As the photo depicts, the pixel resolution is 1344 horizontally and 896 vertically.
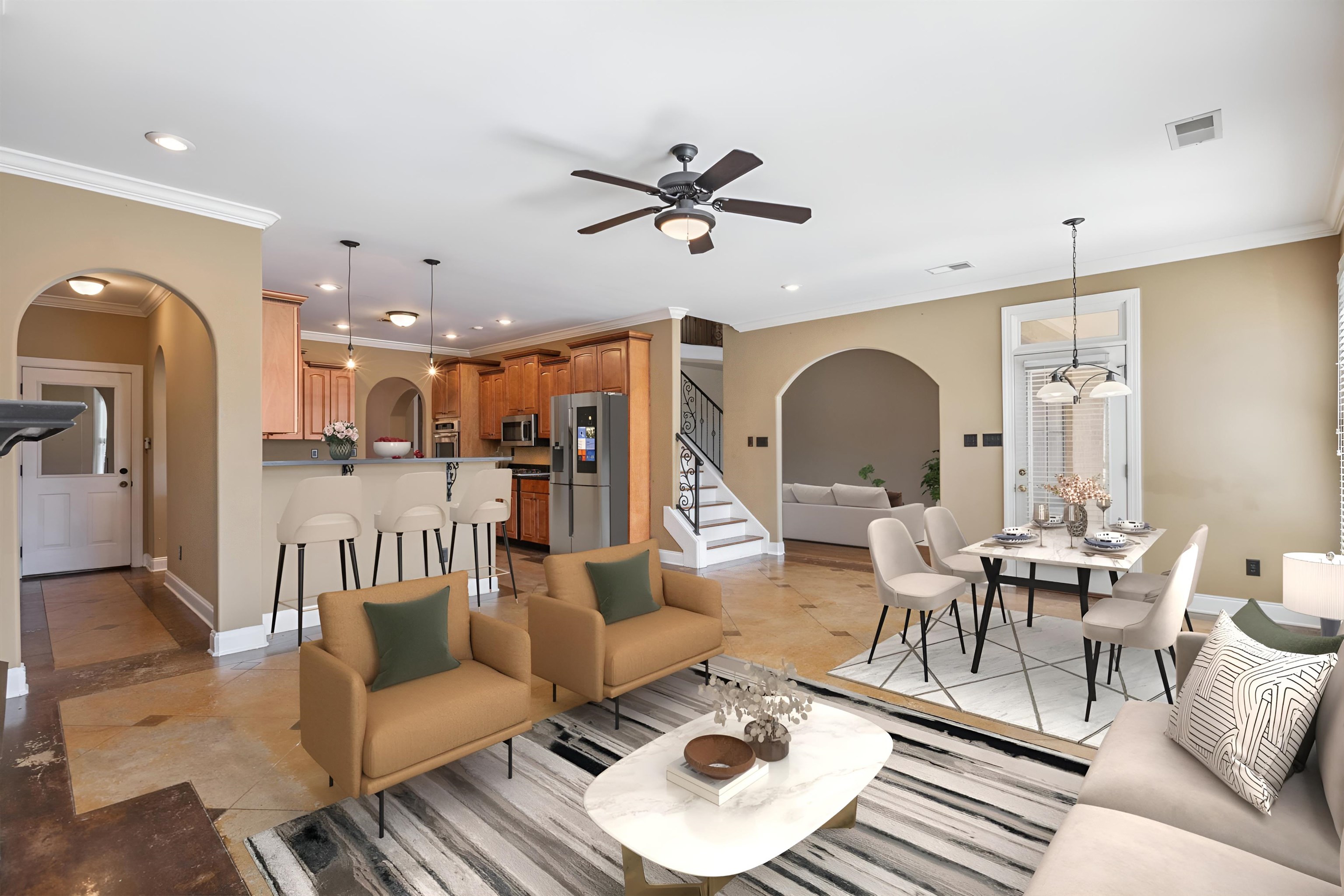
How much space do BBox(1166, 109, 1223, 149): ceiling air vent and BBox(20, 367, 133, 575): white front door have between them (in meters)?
8.63

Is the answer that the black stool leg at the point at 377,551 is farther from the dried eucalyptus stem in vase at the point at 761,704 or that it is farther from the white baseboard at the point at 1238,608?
the white baseboard at the point at 1238,608

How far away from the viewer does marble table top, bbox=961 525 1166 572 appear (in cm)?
340

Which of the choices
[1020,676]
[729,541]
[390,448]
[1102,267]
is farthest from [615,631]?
[1102,267]

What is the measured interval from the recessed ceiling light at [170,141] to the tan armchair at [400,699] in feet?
8.00

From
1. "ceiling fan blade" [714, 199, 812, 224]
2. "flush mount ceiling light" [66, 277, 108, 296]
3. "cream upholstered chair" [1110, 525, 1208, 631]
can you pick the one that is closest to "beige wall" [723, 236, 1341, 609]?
"cream upholstered chair" [1110, 525, 1208, 631]

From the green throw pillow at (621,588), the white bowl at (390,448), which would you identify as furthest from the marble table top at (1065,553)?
the white bowl at (390,448)

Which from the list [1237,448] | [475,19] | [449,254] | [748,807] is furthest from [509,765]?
[1237,448]

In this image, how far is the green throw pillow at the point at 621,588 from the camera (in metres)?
3.47

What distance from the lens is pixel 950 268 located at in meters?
5.55

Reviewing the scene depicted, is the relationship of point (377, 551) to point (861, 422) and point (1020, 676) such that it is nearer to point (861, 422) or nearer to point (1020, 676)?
point (1020, 676)

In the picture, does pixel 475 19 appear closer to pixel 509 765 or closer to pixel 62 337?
pixel 509 765

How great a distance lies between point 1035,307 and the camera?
577cm

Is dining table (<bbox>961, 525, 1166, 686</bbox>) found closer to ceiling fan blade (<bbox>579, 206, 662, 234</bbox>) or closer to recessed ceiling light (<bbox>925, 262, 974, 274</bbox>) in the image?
recessed ceiling light (<bbox>925, 262, 974, 274</bbox>)

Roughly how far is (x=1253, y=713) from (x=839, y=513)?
6.48 m
